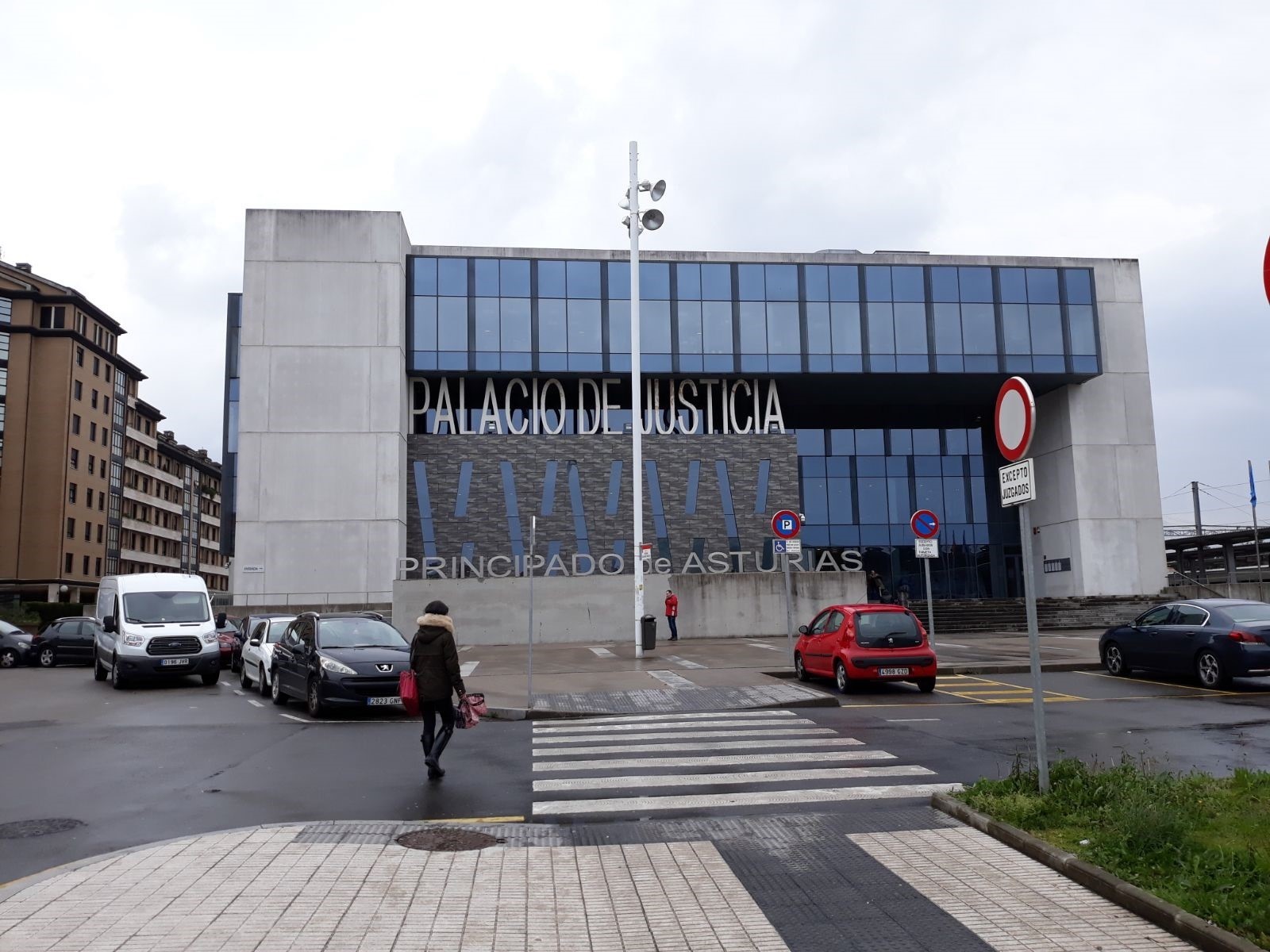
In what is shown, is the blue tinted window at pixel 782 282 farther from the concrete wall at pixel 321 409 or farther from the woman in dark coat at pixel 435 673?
the woman in dark coat at pixel 435 673

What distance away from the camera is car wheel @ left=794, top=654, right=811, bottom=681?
1819cm

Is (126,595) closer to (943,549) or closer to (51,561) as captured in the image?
(943,549)

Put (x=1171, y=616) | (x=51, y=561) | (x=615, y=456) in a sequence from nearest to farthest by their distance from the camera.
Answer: (x=1171, y=616) → (x=615, y=456) → (x=51, y=561)

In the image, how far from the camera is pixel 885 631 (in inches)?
651

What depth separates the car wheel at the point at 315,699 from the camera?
48.2ft

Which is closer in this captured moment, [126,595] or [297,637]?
[297,637]

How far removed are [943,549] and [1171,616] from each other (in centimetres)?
3251

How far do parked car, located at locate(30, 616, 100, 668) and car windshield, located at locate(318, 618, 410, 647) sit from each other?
16.3 metres

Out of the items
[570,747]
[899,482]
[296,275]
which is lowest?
[570,747]

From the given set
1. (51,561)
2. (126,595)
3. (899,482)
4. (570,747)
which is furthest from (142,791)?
(51,561)

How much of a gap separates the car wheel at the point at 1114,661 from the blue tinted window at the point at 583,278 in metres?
28.9

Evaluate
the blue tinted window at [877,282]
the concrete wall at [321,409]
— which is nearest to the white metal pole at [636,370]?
the concrete wall at [321,409]

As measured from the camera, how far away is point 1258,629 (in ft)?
Answer: 51.3

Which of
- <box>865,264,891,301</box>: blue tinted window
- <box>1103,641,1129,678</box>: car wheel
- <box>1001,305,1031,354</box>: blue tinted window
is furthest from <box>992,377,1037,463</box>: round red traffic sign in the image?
<box>1001,305,1031,354</box>: blue tinted window
